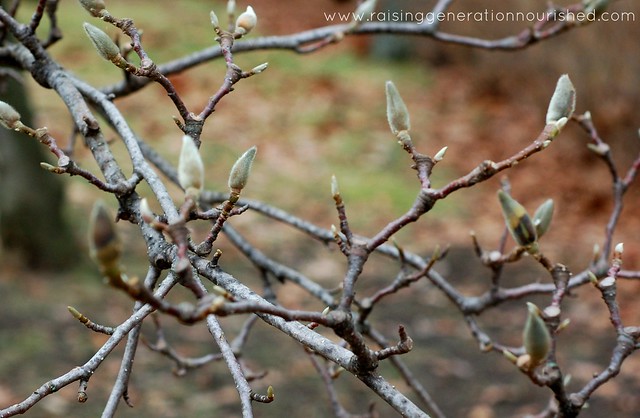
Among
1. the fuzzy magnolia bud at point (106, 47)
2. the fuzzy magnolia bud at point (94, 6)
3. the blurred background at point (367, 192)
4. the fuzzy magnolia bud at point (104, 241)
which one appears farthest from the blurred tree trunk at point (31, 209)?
the fuzzy magnolia bud at point (104, 241)

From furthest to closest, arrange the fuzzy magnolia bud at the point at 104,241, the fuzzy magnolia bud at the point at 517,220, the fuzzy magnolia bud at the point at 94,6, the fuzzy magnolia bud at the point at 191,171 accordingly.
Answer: the fuzzy magnolia bud at the point at 94,6, the fuzzy magnolia bud at the point at 517,220, the fuzzy magnolia bud at the point at 191,171, the fuzzy magnolia bud at the point at 104,241

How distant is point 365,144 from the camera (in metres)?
9.71

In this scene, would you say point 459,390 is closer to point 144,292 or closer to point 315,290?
point 315,290

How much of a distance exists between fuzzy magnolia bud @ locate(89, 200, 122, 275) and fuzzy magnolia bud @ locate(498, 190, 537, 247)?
1.72 feet

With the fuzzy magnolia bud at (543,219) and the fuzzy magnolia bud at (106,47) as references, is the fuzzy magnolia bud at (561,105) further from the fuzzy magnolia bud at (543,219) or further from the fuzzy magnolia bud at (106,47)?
the fuzzy magnolia bud at (106,47)

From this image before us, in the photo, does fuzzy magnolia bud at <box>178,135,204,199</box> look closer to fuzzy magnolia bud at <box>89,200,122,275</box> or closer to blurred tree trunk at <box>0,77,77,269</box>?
fuzzy magnolia bud at <box>89,200,122,275</box>

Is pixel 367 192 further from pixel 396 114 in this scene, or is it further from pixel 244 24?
pixel 396 114

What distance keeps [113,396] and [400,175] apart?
8.01 m

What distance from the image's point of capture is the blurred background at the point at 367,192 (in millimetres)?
5270

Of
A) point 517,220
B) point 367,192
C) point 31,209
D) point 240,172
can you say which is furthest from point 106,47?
point 367,192

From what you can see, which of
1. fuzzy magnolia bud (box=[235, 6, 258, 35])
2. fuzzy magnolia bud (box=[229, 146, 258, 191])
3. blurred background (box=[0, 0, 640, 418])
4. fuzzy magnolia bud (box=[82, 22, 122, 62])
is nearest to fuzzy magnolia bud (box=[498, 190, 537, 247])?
fuzzy magnolia bud (box=[229, 146, 258, 191])

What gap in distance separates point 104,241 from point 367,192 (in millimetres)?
7747

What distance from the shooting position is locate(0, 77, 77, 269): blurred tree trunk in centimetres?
608

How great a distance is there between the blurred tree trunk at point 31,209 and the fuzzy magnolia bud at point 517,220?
562cm
